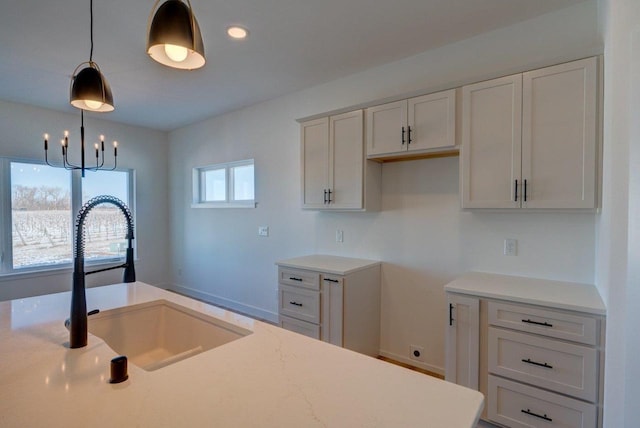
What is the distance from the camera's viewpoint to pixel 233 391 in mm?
860

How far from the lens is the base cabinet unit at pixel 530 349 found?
1.71 m

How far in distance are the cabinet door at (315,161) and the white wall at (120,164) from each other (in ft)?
10.9

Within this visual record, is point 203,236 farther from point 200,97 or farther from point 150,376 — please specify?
point 150,376

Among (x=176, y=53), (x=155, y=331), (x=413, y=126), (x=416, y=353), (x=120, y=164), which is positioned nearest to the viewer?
(x=176, y=53)

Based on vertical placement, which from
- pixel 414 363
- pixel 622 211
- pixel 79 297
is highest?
pixel 622 211

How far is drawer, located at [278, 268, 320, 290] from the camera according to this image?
9.11 feet

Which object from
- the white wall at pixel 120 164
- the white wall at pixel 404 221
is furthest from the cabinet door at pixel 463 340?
the white wall at pixel 120 164

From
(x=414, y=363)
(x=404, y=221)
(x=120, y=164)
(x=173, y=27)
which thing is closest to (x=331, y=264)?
(x=404, y=221)

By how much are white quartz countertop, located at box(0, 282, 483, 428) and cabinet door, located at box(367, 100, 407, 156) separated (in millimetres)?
1874

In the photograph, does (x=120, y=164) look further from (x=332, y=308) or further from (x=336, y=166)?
(x=332, y=308)

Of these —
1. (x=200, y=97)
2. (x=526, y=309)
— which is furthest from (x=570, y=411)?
(x=200, y=97)

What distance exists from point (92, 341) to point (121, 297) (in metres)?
0.63

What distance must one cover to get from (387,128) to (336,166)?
0.58 m

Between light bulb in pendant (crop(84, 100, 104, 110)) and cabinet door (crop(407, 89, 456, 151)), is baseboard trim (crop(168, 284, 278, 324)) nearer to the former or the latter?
cabinet door (crop(407, 89, 456, 151))
